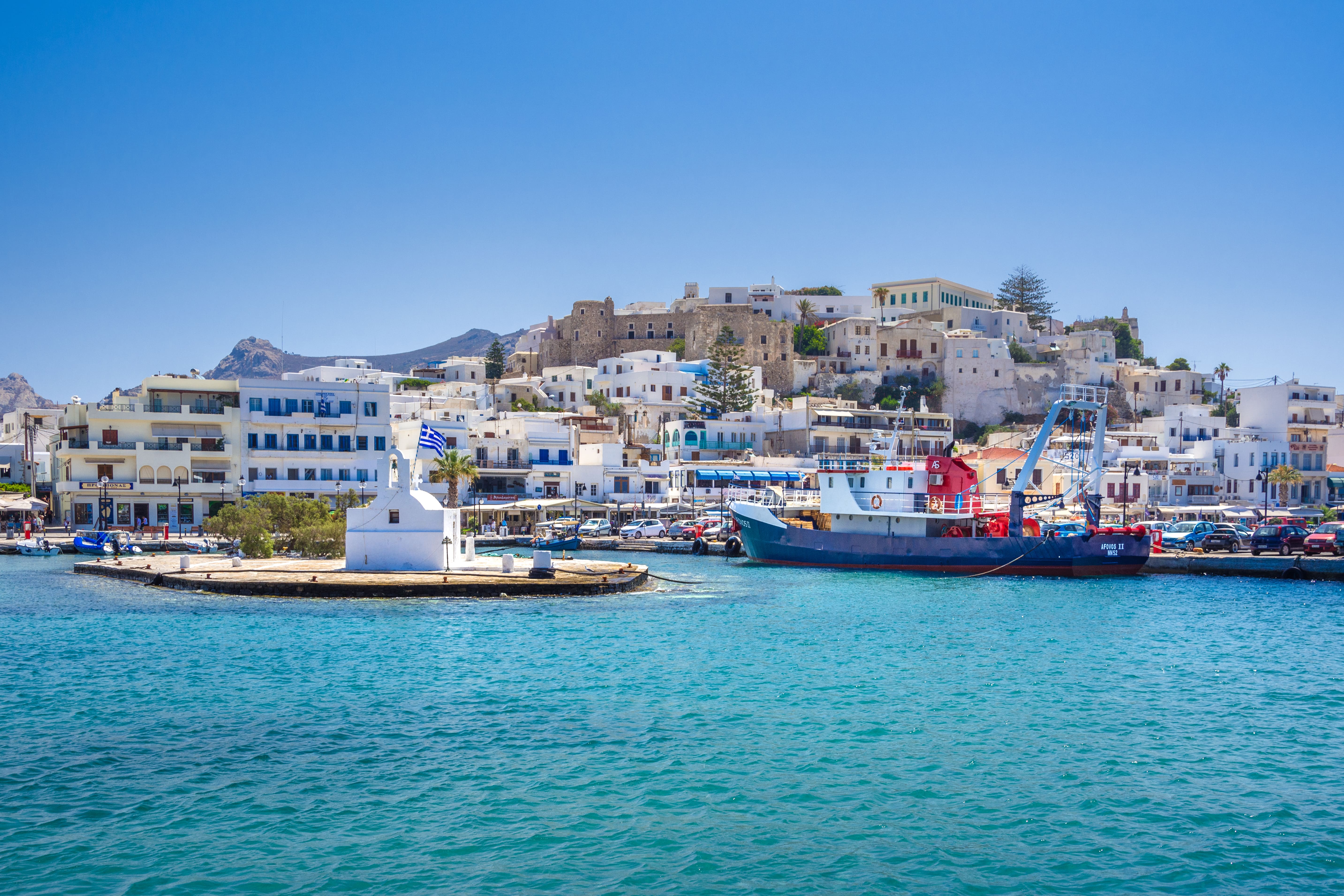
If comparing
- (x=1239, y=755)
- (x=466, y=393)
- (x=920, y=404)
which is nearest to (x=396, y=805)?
(x=1239, y=755)

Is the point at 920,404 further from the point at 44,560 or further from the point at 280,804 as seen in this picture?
the point at 280,804

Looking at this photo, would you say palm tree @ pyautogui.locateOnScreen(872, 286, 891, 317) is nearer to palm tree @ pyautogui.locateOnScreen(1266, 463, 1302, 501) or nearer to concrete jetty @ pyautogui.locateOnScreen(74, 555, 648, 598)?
palm tree @ pyautogui.locateOnScreen(1266, 463, 1302, 501)

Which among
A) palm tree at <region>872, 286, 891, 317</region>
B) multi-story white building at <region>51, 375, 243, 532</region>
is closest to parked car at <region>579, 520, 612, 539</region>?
multi-story white building at <region>51, 375, 243, 532</region>

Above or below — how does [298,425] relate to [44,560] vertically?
above

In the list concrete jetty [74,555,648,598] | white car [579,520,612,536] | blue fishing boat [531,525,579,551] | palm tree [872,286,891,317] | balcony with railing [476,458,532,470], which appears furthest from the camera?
palm tree [872,286,891,317]

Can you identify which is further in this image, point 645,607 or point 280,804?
point 645,607

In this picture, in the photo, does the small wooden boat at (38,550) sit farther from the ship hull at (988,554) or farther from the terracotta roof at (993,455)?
the terracotta roof at (993,455)

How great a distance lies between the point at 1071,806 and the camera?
12719 millimetres

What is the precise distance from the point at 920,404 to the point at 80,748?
7692cm

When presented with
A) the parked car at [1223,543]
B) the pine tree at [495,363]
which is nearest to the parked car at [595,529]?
the parked car at [1223,543]

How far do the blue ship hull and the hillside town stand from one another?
3.59 metres

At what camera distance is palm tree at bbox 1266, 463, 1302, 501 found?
61688mm

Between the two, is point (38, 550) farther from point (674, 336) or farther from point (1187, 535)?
point (674, 336)

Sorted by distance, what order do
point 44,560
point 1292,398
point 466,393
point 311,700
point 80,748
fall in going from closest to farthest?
point 80,748
point 311,700
point 44,560
point 1292,398
point 466,393
